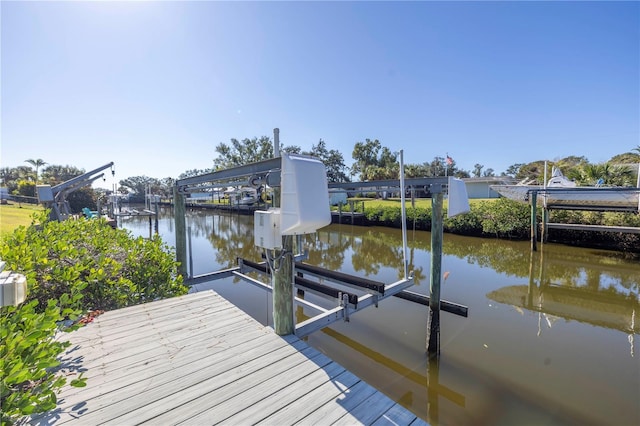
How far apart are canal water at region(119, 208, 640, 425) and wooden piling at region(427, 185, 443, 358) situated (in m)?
0.20

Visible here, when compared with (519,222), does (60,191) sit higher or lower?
higher

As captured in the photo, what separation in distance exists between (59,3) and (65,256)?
3.89 m

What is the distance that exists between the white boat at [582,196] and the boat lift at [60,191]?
1836cm

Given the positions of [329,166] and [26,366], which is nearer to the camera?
[26,366]

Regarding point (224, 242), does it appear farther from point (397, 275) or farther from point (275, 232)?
point (275, 232)

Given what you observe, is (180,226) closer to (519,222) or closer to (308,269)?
(308,269)

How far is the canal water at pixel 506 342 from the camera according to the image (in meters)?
3.51

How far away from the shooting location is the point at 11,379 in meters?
1.30

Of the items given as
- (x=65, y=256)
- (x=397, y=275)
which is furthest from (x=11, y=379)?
(x=397, y=275)

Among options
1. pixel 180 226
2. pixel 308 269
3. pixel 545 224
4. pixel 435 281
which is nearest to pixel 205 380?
pixel 308 269

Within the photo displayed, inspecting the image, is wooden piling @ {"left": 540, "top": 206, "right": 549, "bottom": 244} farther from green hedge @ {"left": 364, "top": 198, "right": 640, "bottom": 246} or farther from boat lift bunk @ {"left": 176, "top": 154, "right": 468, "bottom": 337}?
boat lift bunk @ {"left": 176, "top": 154, "right": 468, "bottom": 337}

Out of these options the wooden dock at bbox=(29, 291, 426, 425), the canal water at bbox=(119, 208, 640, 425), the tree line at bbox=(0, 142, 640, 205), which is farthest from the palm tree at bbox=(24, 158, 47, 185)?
the wooden dock at bbox=(29, 291, 426, 425)

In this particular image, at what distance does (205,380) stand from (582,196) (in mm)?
13744

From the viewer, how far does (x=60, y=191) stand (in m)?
11.6
